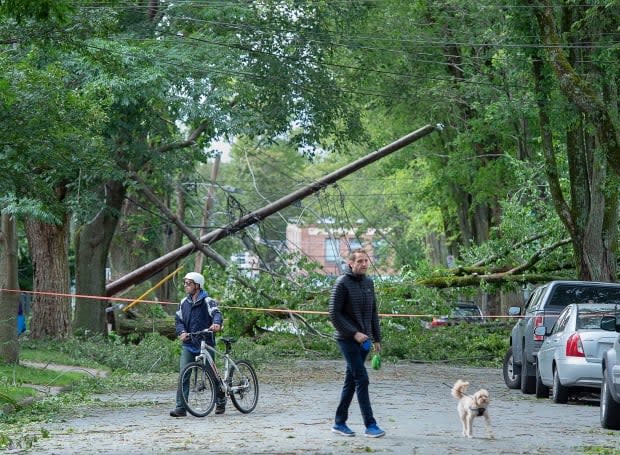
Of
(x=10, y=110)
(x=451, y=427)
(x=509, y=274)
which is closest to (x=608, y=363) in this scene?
(x=451, y=427)

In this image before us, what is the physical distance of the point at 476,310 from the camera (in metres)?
42.6

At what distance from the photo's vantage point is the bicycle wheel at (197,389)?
1617 cm

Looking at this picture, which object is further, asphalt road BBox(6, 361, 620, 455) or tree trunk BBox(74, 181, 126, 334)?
tree trunk BBox(74, 181, 126, 334)

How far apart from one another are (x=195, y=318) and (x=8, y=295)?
291 inches

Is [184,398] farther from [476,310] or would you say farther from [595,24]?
[476,310]

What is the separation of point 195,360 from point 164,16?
1645 centimetres

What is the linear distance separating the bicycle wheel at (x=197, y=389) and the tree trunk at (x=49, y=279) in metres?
15.5

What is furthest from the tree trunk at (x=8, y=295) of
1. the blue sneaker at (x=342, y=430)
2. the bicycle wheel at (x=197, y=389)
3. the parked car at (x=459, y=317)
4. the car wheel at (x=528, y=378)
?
the blue sneaker at (x=342, y=430)

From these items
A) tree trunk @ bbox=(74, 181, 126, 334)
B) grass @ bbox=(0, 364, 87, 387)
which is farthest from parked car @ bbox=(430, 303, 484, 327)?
grass @ bbox=(0, 364, 87, 387)

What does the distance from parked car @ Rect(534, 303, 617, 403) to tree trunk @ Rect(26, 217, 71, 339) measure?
14.8m

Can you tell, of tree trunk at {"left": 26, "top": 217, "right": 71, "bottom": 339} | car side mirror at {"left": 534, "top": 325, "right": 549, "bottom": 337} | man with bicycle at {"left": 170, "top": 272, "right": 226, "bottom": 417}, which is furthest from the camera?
tree trunk at {"left": 26, "top": 217, "right": 71, "bottom": 339}

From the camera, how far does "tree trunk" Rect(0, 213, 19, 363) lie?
74.8 feet

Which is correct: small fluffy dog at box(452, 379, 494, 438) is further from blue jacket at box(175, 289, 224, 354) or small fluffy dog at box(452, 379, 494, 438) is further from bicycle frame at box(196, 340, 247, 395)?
blue jacket at box(175, 289, 224, 354)

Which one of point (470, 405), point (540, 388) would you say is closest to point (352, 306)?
point (470, 405)
